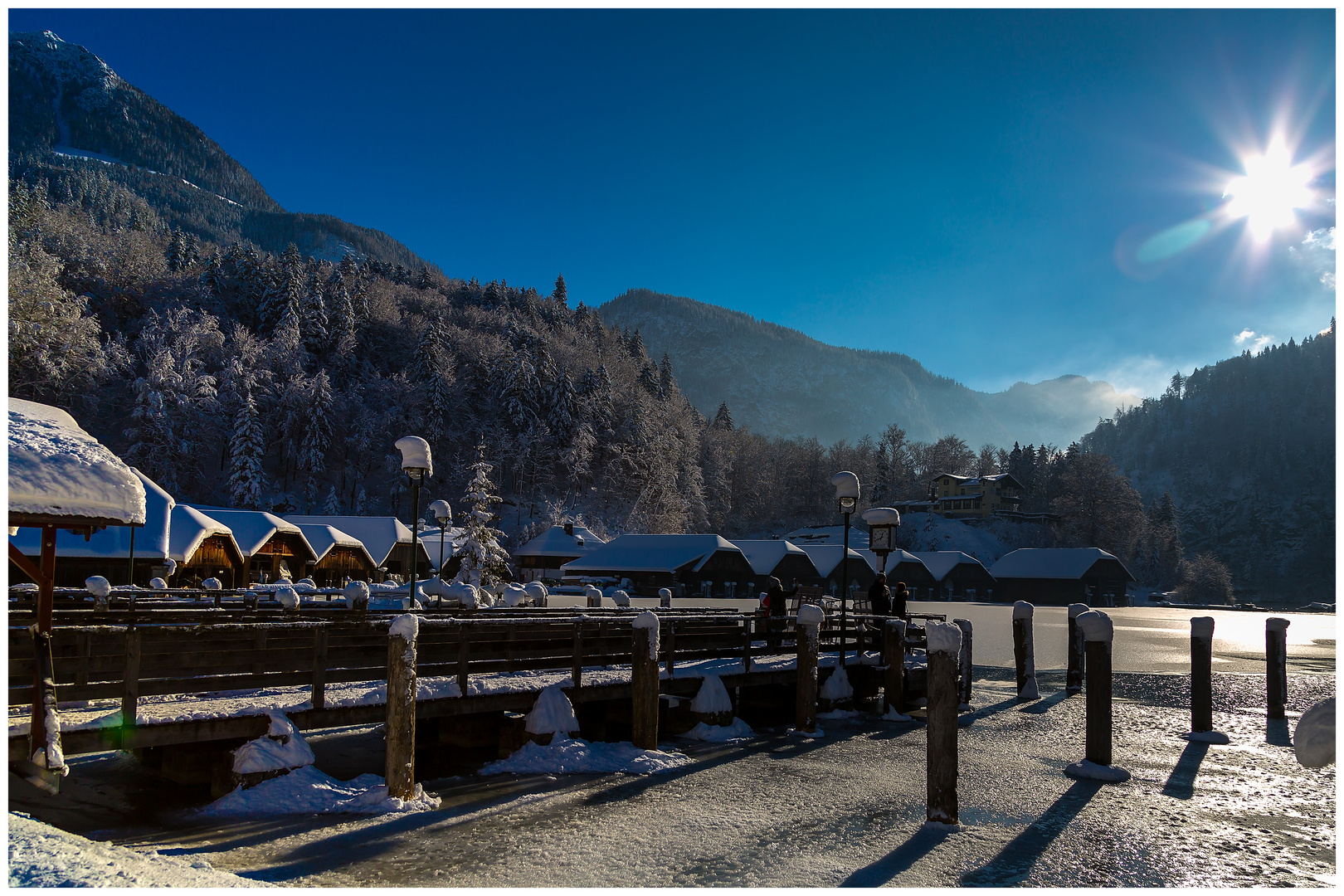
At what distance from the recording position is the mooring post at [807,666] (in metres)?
15.5

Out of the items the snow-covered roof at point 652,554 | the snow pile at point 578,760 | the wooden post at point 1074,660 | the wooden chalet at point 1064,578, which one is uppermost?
the snow pile at point 578,760

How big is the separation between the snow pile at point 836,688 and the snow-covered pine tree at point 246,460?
61140mm

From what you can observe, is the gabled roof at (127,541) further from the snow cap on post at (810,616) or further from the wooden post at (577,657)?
the snow cap on post at (810,616)

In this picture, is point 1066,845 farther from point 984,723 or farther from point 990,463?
point 990,463

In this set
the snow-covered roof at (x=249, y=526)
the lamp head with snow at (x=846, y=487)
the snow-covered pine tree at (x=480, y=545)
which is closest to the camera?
the lamp head with snow at (x=846, y=487)

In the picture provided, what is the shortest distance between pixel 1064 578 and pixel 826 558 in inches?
1063

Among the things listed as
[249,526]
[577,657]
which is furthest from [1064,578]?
[577,657]

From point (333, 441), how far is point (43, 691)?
3342 inches

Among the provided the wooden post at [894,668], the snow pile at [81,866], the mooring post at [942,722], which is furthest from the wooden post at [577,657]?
the wooden post at [894,668]

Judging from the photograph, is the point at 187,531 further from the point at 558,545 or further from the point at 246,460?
the point at 246,460

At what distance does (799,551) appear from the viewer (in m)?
69.1

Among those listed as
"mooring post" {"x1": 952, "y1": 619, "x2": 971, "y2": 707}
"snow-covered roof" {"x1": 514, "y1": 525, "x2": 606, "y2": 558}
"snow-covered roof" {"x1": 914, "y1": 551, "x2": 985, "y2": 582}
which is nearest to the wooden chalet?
"snow-covered roof" {"x1": 914, "y1": 551, "x2": 985, "y2": 582}

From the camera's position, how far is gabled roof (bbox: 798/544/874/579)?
7044cm

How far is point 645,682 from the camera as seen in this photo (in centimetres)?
1286
